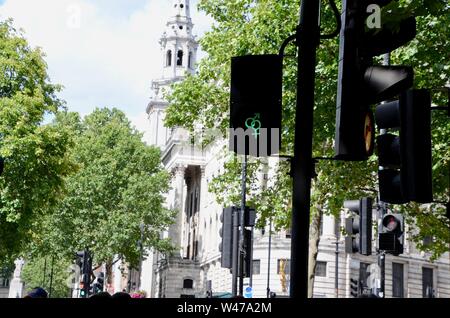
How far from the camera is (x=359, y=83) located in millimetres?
5090

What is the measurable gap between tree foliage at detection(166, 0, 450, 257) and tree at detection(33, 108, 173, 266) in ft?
97.7

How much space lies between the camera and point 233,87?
5832 millimetres

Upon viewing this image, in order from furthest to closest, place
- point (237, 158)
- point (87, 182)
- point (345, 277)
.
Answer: point (87, 182)
point (345, 277)
point (237, 158)

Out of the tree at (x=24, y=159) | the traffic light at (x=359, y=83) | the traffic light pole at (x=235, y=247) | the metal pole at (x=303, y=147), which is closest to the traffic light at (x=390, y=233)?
the traffic light pole at (x=235, y=247)

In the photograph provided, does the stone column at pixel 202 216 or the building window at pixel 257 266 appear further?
the stone column at pixel 202 216

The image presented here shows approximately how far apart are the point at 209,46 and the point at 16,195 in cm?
1010

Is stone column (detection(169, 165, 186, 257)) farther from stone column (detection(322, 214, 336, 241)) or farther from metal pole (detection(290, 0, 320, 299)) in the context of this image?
metal pole (detection(290, 0, 320, 299))

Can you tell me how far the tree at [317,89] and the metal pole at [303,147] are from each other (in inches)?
602

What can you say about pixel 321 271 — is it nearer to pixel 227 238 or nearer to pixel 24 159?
pixel 24 159

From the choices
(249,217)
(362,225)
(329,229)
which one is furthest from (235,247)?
(329,229)

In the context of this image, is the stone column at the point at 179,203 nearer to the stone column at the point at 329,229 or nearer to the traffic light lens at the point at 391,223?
the stone column at the point at 329,229

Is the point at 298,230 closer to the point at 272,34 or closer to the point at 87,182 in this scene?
the point at 272,34

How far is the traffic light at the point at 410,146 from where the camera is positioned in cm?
489
